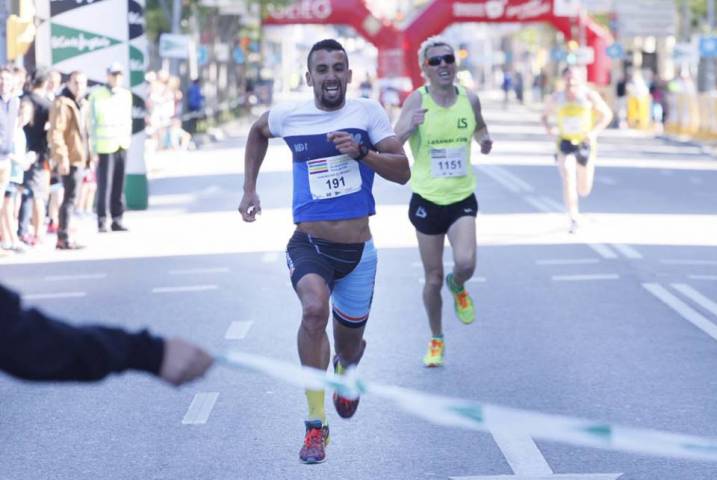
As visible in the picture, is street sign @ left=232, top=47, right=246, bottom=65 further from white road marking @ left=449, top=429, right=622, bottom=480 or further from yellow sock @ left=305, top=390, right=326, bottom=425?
yellow sock @ left=305, top=390, right=326, bottom=425

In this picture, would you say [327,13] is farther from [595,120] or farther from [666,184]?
[595,120]

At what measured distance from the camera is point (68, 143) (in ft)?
58.3

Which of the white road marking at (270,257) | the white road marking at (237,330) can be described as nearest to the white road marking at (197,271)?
the white road marking at (270,257)

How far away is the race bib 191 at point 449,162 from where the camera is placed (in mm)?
10234

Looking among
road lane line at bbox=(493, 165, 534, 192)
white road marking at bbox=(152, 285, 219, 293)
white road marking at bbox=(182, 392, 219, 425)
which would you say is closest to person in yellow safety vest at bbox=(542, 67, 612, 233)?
white road marking at bbox=(152, 285, 219, 293)

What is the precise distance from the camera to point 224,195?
25812mm

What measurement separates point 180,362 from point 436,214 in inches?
241

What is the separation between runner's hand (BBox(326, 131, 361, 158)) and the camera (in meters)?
7.16

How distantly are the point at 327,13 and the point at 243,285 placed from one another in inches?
2031

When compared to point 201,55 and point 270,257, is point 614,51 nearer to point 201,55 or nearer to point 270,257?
point 201,55

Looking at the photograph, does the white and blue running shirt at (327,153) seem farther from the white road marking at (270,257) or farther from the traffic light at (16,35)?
the traffic light at (16,35)

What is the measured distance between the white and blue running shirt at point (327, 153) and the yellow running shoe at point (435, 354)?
2425 millimetres

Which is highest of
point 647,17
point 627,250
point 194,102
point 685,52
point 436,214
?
point 436,214

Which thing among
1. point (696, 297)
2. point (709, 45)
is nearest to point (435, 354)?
point (696, 297)
